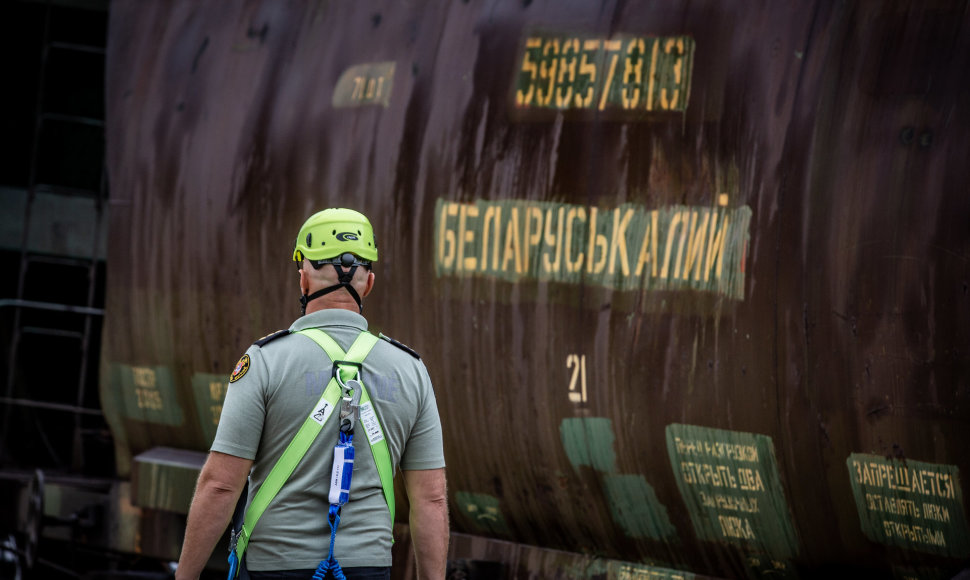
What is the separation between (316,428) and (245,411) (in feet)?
0.53

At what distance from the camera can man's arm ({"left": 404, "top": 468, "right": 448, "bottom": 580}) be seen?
2.95 metres

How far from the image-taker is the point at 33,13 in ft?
26.7

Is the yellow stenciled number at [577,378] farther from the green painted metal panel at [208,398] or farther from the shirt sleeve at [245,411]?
the green painted metal panel at [208,398]

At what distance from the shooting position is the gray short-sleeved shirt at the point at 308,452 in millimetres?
2746

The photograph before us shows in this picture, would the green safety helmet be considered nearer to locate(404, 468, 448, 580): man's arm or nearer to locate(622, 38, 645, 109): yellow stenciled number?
locate(404, 468, 448, 580): man's arm

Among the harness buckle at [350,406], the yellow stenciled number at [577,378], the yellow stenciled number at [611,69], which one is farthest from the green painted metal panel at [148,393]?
the harness buckle at [350,406]

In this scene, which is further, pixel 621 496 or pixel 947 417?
pixel 621 496

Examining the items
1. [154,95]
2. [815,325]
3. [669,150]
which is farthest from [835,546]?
[154,95]

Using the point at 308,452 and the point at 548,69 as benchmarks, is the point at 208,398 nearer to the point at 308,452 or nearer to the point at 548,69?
the point at 548,69

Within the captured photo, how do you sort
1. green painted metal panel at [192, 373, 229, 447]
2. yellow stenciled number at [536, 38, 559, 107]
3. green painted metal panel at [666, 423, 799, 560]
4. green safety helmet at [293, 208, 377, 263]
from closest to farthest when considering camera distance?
green safety helmet at [293, 208, 377, 263] → green painted metal panel at [666, 423, 799, 560] → yellow stenciled number at [536, 38, 559, 107] → green painted metal panel at [192, 373, 229, 447]

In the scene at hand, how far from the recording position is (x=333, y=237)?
9.42 ft

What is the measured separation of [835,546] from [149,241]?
11.5 feet

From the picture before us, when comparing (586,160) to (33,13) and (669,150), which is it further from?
(33,13)

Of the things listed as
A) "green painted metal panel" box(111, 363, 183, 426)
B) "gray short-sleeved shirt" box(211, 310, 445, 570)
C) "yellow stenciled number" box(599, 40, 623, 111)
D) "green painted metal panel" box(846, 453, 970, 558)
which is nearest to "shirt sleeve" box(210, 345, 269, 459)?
"gray short-sleeved shirt" box(211, 310, 445, 570)
